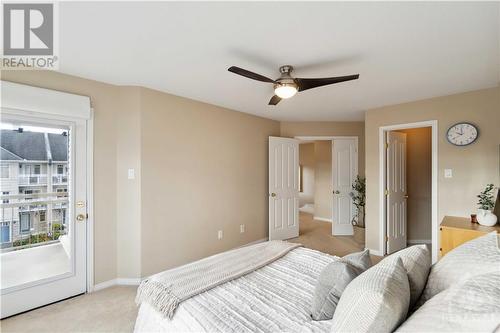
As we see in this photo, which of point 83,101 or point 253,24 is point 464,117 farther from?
point 83,101

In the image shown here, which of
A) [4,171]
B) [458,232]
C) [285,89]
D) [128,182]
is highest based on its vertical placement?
[285,89]

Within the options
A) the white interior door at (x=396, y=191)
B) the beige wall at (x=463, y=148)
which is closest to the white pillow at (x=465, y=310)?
the beige wall at (x=463, y=148)

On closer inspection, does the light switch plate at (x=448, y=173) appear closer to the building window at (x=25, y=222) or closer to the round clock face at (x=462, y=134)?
the round clock face at (x=462, y=134)

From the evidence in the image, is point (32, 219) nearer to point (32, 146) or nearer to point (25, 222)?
point (25, 222)

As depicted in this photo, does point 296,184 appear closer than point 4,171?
No

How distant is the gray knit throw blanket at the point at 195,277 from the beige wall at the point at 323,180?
4747mm

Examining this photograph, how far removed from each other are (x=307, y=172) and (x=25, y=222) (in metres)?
7.68

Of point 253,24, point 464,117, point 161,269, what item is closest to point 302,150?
point 464,117

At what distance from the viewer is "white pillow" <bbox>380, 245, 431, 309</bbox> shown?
1.17 m

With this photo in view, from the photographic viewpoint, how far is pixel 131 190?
3000mm

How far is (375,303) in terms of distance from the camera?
2.99 ft

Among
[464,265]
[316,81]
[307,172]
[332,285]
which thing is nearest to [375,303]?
[332,285]

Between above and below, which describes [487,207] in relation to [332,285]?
above

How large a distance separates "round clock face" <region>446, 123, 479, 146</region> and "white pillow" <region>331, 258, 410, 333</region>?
303 centimetres
